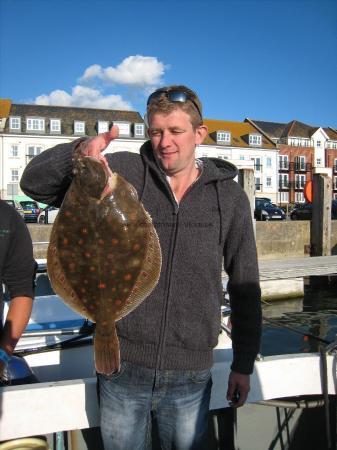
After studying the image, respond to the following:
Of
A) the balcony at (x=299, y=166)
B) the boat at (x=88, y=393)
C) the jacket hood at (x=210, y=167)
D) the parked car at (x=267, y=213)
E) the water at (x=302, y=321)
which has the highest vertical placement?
the balcony at (x=299, y=166)

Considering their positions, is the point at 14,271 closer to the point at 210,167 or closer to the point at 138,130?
the point at 210,167

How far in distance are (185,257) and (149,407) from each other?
28.1 inches

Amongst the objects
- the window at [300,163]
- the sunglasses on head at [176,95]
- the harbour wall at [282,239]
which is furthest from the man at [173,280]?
the window at [300,163]

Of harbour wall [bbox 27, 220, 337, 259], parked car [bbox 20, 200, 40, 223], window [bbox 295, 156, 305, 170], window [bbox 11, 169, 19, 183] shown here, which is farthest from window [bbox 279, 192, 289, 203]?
harbour wall [bbox 27, 220, 337, 259]

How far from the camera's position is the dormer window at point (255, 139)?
48897 mm

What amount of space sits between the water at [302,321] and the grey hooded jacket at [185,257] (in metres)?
3.98

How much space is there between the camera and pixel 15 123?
4069cm

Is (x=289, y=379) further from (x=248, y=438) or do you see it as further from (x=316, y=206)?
(x=316, y=206)

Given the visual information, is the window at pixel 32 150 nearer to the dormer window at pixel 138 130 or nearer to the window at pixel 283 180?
the dormer window at pixel 138 130

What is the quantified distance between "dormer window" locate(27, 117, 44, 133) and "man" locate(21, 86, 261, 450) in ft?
137

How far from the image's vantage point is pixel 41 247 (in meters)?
11.8

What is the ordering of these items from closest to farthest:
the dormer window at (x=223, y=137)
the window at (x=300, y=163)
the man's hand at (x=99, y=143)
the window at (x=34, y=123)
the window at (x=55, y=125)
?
the man's hand at (x=99, y=143)
the window at (x=34, y=123)
the window at (x=55, y=125)
the dormer window at (x=223, y=137)
the window at (x=300, y=163)

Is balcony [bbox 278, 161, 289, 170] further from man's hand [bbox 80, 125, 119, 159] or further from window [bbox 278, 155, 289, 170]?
man's hand [bbox 80, 125, 119, 159]

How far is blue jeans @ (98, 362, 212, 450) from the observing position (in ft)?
6.37
